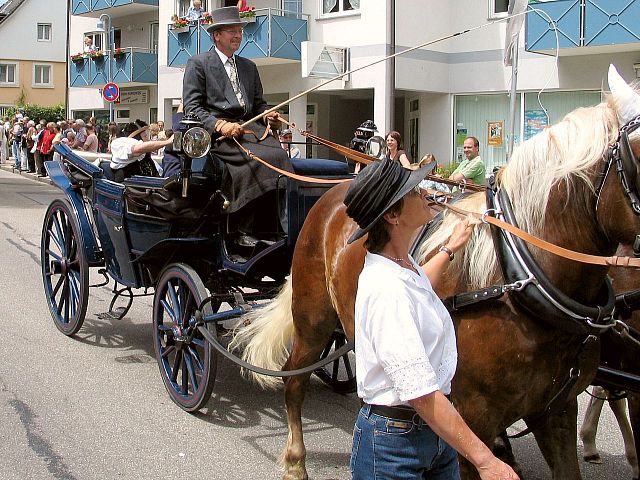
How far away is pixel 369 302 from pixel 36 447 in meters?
3.17

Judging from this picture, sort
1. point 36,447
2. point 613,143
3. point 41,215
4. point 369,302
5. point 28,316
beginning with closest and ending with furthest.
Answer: point 369,302
point 613,143
point 36,447
point 28,316
point 41,215

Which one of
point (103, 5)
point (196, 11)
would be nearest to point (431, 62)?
point (196, 11)

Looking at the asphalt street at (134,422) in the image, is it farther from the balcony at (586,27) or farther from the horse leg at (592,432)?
the balcony at (586,27)

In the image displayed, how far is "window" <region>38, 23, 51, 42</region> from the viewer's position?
53981 millimetres

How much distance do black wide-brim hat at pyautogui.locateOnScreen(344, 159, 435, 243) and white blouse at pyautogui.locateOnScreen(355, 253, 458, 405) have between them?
143 mm

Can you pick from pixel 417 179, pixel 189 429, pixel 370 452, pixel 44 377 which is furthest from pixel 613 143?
pixel 44 377

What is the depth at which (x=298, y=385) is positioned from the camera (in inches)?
188

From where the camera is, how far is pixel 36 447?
4.79 metres

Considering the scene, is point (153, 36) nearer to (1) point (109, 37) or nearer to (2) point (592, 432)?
(1) point (109, 37)

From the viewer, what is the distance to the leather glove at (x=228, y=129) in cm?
522

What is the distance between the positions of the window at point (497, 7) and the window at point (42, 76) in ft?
136

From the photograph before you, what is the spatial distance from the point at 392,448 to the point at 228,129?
3171 millimetres

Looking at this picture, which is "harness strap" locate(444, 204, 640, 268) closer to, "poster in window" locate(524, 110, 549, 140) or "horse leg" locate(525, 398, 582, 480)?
"horse leg" locate(525, 398, 582, 480)

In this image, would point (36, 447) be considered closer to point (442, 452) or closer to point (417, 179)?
point (442, 452)
